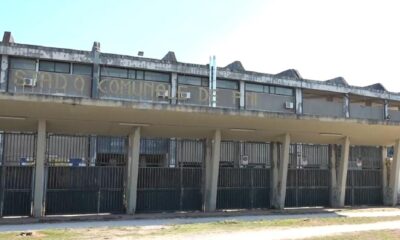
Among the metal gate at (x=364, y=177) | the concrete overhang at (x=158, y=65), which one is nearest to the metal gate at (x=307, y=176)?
the metal gate at (x=364, y=177)

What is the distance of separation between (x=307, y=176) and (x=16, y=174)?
43.5 feet

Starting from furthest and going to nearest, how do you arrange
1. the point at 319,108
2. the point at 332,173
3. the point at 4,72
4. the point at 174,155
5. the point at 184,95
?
the point at 4,72 < the point at 184,95 < the point at 319,108 < the point at 332,173 < the point at 174,155

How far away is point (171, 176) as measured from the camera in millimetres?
20734

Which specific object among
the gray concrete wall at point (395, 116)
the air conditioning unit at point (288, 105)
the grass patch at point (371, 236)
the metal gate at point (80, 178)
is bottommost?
the grass patch at point (371, 236)

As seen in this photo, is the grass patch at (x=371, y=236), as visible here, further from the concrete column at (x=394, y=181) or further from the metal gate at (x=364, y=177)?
the concrete column at (x=394, y=181)

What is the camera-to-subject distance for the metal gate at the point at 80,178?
1877 cm

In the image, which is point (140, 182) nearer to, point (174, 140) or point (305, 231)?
point (174, 140)

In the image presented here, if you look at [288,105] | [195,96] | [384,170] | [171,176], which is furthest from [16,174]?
[288,105]

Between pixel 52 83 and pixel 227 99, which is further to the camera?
pixel 227 99

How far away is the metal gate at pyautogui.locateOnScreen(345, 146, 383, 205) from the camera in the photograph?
84.2 ft

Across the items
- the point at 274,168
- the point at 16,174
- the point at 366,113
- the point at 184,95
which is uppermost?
the point at 184,95

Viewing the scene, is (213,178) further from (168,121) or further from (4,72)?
(4,72)

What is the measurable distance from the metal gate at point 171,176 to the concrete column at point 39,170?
4089 millimetres

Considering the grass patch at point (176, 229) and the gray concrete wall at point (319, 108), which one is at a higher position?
the gray concrete wall at point (319, 108)
